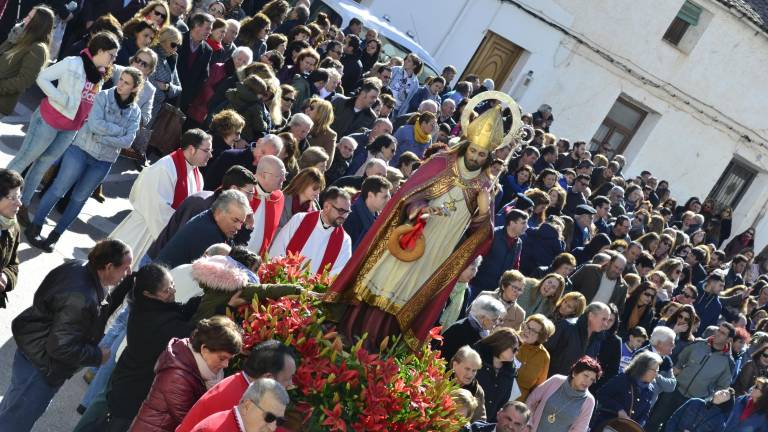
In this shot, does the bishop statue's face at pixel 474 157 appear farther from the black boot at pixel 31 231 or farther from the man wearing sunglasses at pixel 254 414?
the black boot at pixel 31 231

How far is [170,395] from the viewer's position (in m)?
6.19

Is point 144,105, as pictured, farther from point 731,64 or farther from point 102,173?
point 731,64

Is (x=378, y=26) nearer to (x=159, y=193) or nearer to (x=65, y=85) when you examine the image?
(x=65, y=85)

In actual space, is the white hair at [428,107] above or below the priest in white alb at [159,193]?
above

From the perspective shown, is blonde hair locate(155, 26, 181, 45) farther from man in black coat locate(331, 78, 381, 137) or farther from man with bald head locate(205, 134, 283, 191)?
man in black coat locate(331, 78, 381, 137)

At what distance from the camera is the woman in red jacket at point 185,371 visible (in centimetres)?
620

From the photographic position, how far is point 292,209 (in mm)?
9961

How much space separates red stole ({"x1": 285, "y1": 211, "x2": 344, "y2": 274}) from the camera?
924 centimetres

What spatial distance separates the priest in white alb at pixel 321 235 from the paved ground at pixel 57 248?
2038 millimetres

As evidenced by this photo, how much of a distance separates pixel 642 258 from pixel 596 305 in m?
4.91

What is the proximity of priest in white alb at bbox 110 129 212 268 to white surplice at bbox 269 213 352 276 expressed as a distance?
87 centimetres

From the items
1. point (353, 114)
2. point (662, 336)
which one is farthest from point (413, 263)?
point (353, 114)

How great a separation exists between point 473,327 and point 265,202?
2.15 metres

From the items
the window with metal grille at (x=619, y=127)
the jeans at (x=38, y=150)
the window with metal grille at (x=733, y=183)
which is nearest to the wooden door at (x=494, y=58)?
the window with metal grille at (x=619, y=127)
